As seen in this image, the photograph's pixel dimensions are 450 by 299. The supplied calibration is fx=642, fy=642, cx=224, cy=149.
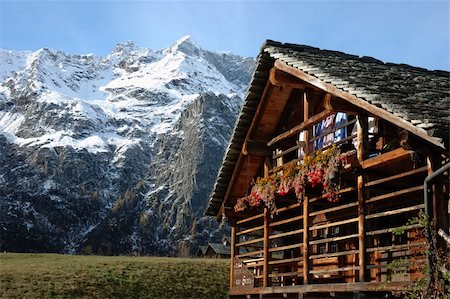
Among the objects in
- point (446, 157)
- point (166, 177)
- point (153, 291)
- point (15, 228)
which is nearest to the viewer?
point (446, 157)

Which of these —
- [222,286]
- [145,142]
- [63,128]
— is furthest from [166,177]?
[222,286]

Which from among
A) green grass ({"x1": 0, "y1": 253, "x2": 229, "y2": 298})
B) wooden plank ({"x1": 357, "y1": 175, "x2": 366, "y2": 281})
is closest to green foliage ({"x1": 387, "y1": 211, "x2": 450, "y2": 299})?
wooden plank ({"x1": 357, "y1": 175, "x2": 366, "y2": 281})

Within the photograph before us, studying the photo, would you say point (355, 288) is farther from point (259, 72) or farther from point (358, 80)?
point (259, 72)

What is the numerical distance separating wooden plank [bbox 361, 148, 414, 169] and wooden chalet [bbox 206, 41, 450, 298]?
20 mm

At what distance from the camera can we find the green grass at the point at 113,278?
39.5 metres

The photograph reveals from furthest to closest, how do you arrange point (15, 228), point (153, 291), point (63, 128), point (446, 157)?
point (63, 128), point (15, 228), point (153, 291), point (446, 157)

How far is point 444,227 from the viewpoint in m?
10.6

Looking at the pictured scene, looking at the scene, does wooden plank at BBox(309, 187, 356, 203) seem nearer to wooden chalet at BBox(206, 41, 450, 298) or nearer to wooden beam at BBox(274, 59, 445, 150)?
wooden chalet at BBox(206, 41, 450, 298)

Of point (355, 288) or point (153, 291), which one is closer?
point (355, 288)

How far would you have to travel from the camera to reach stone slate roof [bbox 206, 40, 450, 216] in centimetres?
1055

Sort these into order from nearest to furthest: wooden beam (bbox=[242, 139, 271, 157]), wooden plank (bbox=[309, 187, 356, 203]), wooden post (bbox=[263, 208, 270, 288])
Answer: wooden plank (bbox=[309, 187, 356, 203]) < wooden post (bbox=[263, 208, 270, 288]) < wooden beam (bbox=[242, 139, 271, 157])

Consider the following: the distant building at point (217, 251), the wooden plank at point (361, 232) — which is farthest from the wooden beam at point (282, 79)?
the distant building at point (217, 251)

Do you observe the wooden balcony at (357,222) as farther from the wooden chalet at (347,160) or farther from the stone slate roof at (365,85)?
the stone slate roof at (365,85)

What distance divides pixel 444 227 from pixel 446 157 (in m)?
1.16
